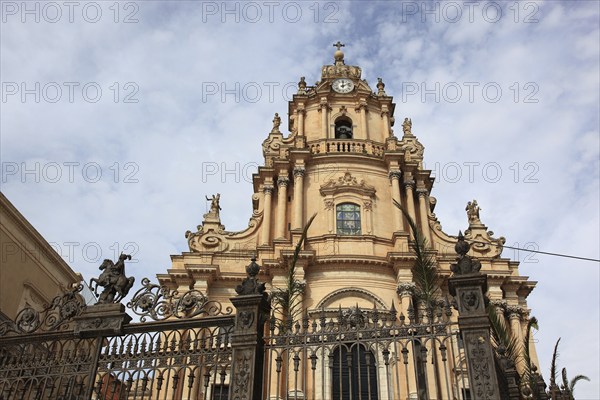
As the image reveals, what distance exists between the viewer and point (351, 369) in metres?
7.06

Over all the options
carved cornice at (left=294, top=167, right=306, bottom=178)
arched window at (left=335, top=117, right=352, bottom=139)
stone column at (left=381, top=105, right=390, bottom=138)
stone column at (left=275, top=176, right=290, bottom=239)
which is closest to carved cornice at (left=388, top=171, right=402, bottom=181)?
stone column at (left=381, top=105, right=390, bottom=138)

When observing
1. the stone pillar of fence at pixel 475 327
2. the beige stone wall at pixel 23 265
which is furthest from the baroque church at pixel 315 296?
the beige stone wall at pixel 23 265

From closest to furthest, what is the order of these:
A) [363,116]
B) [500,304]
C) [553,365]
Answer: [553,365] → [500,304] → [363,116]

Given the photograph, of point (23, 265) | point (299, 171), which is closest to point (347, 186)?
point (299, 171)

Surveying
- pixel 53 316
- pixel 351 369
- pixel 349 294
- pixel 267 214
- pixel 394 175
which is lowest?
pixel 351 369

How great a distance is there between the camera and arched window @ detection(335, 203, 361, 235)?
22.2m

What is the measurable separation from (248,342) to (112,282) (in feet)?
8.42

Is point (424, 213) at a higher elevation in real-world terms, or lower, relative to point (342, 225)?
higher

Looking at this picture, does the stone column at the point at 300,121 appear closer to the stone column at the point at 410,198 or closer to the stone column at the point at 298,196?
the stone column at the point at 298,196

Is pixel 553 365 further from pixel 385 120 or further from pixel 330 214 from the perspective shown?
pixel 385 120

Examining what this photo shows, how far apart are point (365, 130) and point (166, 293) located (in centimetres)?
1866

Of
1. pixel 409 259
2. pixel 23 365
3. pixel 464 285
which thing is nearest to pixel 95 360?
pixel 23 365

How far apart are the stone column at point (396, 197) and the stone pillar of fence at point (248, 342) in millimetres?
14876

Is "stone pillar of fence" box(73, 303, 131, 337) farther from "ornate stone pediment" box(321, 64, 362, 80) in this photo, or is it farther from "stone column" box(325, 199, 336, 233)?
"ornate stone pediment" box(321, 64, 362, 80)
